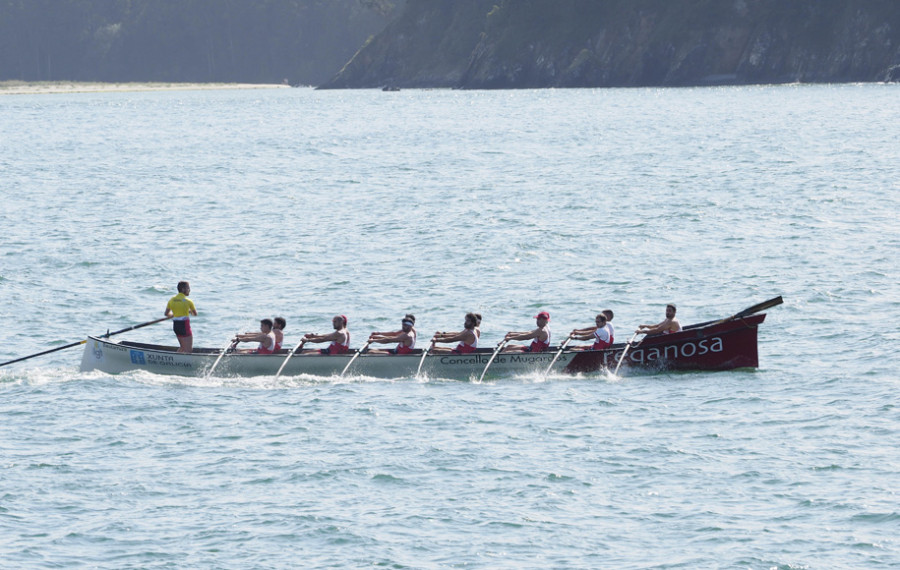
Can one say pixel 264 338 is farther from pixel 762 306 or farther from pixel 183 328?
pixel 762 306

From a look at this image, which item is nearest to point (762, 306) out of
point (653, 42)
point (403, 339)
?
point (403, 339)

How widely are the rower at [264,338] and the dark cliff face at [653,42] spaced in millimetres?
128646

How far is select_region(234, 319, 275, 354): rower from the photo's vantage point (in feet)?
99.8

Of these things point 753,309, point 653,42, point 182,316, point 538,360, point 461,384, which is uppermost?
point 653,42

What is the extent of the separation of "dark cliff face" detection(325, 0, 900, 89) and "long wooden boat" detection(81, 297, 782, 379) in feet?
413

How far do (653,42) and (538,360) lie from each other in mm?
135083

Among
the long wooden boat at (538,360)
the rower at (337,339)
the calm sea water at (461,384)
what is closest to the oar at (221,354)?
the long wooden boat at (538,360)

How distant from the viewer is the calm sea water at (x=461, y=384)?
67.4 feet

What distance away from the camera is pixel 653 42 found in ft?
525

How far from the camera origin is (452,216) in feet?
193

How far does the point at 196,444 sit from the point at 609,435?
7555mm

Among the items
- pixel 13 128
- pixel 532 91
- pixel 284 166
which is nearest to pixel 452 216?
pixel 284 166

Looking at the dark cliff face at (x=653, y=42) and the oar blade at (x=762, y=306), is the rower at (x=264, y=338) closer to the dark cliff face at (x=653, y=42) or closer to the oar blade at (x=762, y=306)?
the oar blade at (x=762, y=306)

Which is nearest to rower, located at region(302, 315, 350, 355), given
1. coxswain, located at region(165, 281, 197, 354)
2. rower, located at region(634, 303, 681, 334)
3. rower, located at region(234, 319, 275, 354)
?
rower, located at region(234, 319, 275, 354)
